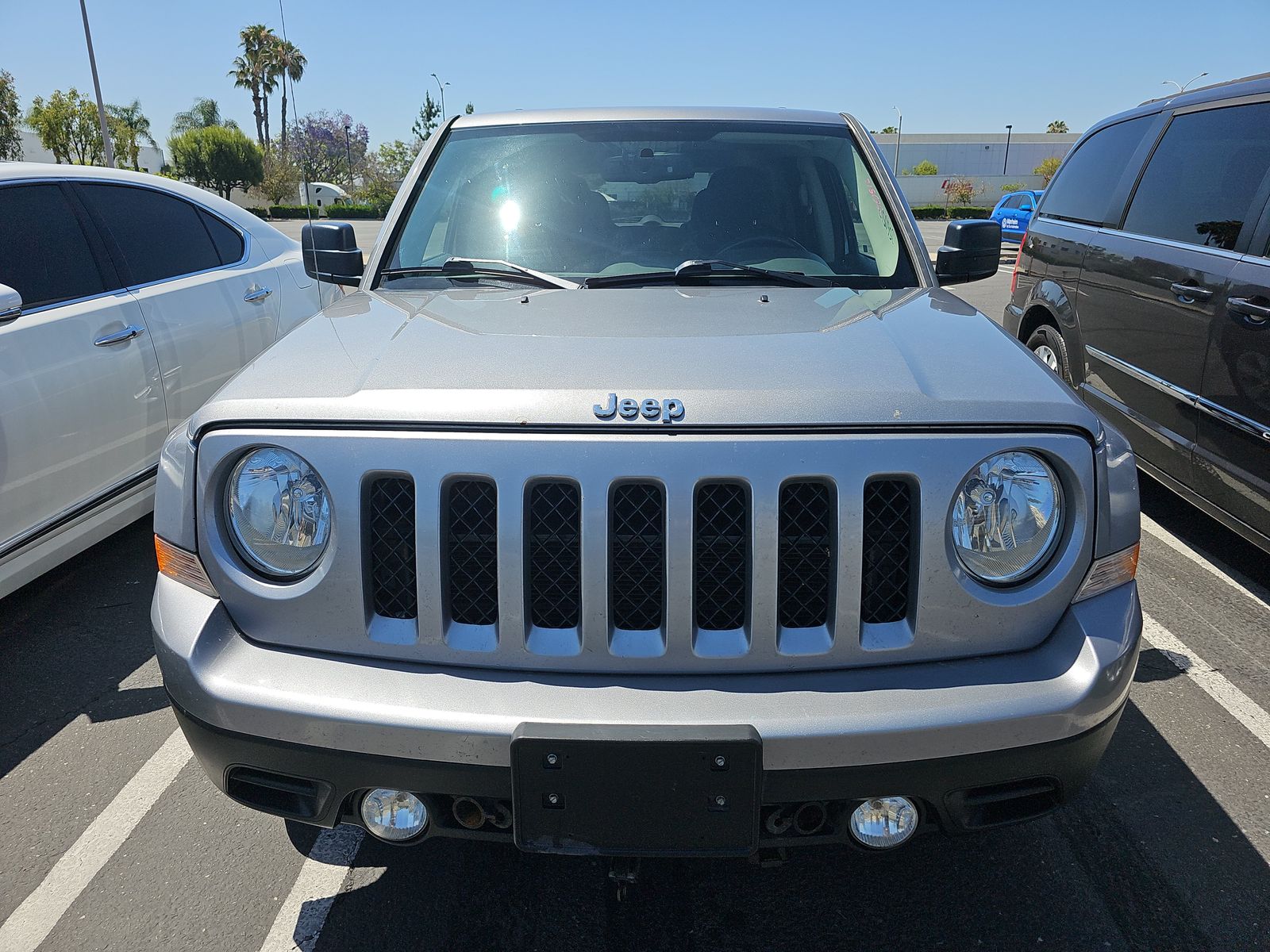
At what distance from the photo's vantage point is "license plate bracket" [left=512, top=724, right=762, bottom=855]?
151 cm

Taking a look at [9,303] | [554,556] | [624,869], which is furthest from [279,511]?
[9,303]

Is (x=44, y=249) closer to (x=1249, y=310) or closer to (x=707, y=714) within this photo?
(x=707, y=714)

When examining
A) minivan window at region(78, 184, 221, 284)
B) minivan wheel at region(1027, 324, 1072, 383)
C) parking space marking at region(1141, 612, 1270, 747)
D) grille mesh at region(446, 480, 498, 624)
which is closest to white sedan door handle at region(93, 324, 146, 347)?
minivan window at region(78, 184, 221, 284)

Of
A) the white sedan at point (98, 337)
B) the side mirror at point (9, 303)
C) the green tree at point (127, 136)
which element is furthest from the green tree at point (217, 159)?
the side mirror at point (9, 303)

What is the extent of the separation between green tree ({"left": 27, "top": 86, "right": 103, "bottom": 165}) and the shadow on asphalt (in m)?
59.0

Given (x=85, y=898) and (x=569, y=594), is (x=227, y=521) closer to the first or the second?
(x=569, y=594)

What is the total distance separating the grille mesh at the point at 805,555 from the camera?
65.3 inches

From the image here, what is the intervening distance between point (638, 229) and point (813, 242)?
55 cm

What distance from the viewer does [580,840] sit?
5.23ft

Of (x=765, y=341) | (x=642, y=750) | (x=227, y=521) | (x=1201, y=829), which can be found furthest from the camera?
(x=1201, y=829)

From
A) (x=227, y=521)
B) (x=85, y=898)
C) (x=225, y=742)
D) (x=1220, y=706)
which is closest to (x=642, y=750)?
(x=225, y=742)

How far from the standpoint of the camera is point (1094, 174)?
5.12 meters

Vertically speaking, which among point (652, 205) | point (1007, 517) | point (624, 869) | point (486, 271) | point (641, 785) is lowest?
point (624, 869)

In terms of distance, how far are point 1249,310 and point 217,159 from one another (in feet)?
242
